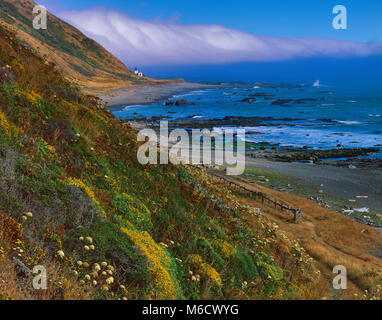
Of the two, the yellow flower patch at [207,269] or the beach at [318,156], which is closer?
the yellow flower patch at [207,269]

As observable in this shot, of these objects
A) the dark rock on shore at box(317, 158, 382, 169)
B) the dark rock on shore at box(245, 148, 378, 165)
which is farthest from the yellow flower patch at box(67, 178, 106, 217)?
the dark rock on shore at box(245, 148, 378, 165)

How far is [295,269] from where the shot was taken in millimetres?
10000

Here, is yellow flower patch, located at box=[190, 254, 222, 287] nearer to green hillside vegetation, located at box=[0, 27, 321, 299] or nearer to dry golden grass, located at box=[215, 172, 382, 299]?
green hillside vegetation, located at box=[0, 27, 321, 299]

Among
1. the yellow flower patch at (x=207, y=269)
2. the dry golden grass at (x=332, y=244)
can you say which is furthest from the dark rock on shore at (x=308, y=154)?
the yellow flower patch at (x=207, y=269)

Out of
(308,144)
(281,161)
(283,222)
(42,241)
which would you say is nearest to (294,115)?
(308,144)

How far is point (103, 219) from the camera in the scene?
20.9ft

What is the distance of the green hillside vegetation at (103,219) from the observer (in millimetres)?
5160

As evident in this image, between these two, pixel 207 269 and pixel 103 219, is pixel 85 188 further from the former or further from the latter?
pixel 207 269

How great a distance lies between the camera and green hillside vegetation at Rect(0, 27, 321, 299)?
5.16m

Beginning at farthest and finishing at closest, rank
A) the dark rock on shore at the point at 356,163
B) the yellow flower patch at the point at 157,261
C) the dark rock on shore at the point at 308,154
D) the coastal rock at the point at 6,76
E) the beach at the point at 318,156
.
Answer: the dark rock on shore at the point at 308,154
the dark rock on shore at the point at 356,163
the beach at the point at 318,156
the coastal rock at the point at 6,76
the yellow flower patch at the point at 157,261

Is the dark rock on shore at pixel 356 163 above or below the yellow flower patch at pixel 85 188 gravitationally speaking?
below

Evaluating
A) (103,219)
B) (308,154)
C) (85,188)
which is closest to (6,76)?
(85,188)

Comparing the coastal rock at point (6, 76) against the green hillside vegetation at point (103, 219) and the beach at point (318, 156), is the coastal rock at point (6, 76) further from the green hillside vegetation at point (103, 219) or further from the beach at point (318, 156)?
the beach at point (318, 156)

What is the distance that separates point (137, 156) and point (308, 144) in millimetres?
56594
